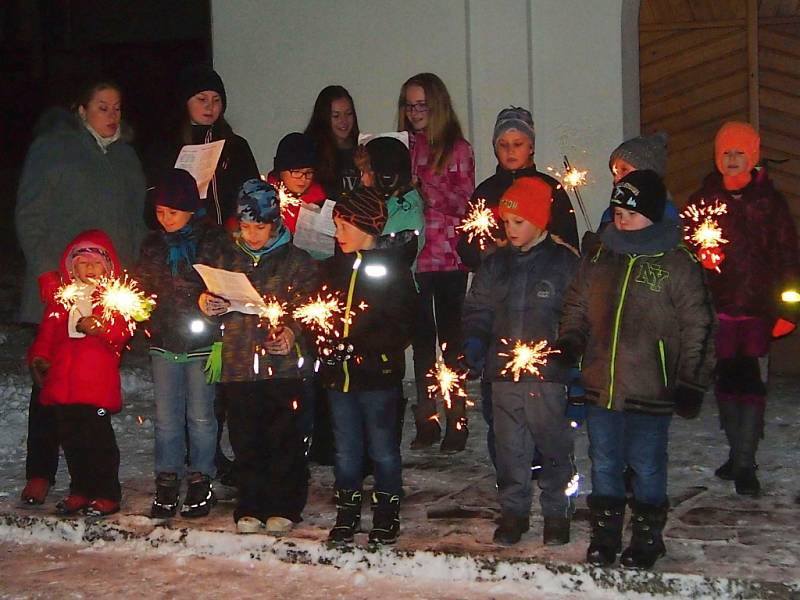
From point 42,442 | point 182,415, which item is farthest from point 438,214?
point 42,442

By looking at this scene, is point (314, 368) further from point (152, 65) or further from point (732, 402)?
point (152, 65)

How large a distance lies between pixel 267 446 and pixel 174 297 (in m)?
0.90

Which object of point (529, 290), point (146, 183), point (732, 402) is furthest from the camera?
point (146, 183)

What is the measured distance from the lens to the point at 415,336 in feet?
21.2

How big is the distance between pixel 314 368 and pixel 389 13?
14.0 ft

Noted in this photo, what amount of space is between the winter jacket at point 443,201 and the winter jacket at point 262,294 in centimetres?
158

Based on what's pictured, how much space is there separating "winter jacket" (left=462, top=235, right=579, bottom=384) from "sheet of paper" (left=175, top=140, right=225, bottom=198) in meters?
1.71

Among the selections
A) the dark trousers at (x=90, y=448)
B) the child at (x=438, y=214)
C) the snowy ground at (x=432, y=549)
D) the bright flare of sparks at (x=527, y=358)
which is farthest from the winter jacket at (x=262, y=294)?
the child at (x=438, y=214)

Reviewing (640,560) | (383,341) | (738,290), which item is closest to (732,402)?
(738,290)

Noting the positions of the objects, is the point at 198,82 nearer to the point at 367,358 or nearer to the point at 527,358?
the point at 367,358

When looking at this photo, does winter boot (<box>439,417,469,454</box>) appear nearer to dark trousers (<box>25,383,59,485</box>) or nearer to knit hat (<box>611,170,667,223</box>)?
dark trousers (<box>25,383,59,485</box>)

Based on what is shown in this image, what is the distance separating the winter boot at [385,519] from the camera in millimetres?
6035

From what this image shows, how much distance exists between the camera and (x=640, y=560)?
5.54 metres

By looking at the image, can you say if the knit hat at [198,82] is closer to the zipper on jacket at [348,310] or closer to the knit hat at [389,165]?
the knit hat at [389,165]
